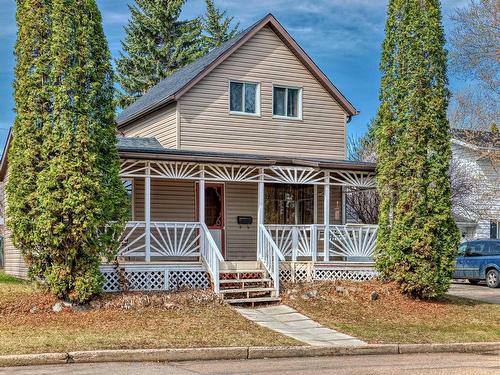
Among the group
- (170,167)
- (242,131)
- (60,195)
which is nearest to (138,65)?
(242,131)

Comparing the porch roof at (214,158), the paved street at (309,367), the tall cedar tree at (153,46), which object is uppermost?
the tall cedar tree at (153,46)

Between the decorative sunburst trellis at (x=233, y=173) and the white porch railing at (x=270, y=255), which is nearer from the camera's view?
the white porch railing at (x=270, y=255)

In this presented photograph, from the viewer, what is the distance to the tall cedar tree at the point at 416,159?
16.5 meters

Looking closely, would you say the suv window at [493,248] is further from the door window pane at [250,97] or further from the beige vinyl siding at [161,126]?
the beige vinyl siding at [161,126]

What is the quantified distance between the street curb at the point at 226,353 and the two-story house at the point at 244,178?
4352 mm

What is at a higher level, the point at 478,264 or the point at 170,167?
the point at 170,167

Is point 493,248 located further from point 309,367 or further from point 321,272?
point 309,367

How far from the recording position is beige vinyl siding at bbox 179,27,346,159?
68.1 ft

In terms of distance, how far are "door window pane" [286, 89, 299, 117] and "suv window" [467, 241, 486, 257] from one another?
371 inches

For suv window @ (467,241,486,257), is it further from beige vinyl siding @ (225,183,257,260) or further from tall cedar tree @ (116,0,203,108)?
tall cedar tree @ (116,0,203,108)

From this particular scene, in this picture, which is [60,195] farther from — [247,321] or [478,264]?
[478,264]

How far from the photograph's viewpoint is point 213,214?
66.1 feet

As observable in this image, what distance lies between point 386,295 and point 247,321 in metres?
4.58

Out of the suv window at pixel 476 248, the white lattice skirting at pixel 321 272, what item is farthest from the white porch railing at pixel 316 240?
the suv window at pixel 476 248
